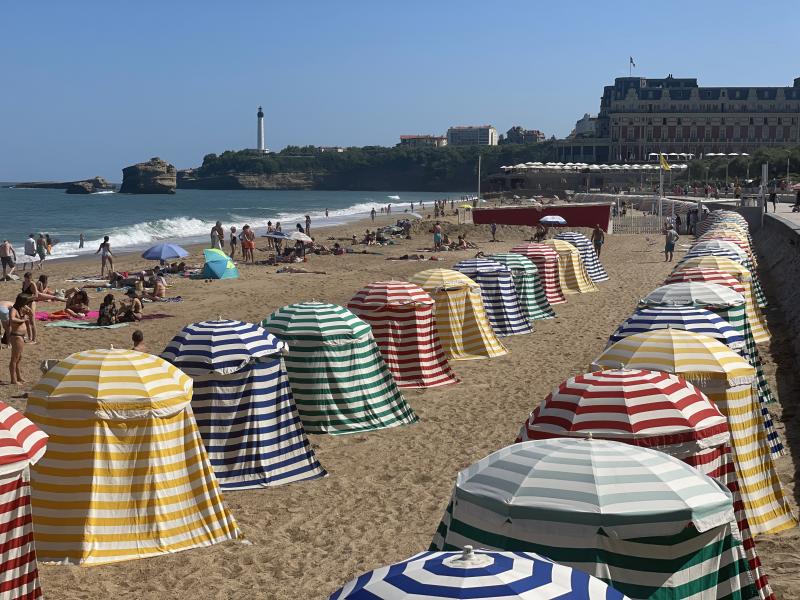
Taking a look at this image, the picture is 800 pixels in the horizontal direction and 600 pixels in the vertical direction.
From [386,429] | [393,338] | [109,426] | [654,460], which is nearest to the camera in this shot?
[654,460]

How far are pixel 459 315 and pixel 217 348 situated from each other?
6048mm

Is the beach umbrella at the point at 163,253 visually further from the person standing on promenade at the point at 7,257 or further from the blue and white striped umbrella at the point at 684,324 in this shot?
the blue and white striped umbrella at the point at 684,324

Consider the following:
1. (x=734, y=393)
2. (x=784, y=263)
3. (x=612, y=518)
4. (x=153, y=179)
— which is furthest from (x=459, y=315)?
(x=153, y=179)

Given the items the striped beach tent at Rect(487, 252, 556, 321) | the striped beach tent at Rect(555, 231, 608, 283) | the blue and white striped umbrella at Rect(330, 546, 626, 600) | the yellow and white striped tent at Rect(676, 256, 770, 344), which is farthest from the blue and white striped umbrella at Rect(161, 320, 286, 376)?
the striped beach tent at Rect(555, 231, 608, 283)

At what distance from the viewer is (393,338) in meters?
12.2

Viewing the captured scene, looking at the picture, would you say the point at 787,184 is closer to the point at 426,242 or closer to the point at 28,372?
the point at 426,242

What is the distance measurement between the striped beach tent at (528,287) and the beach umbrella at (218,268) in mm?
9252

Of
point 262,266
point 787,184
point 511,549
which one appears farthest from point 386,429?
point 787,184

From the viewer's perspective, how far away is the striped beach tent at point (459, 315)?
13656mm

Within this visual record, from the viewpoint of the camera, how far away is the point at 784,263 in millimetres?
21875

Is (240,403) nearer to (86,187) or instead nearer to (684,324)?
(684,324)

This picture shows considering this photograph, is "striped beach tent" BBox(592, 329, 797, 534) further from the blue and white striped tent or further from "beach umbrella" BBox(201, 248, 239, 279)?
"beach umbrella" BBox(201, 248, 239, 279)

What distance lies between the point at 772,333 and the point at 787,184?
47.1 m

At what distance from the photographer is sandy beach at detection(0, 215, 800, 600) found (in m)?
6.66
